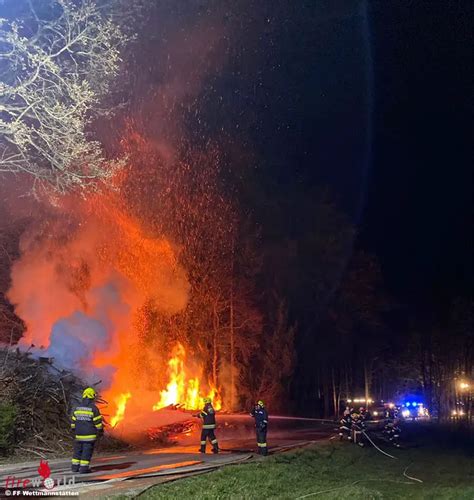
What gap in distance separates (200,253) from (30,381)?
21168 millimetres

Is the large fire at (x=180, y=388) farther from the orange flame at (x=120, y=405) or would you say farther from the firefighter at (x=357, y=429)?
the firefighter at (x=357, y=429)

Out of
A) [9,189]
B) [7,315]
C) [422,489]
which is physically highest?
[9,189]

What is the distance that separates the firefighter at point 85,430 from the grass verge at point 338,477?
1776 millimetres

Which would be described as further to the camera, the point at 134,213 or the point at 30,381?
the point at 134,213

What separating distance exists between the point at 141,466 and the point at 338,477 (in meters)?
5.55

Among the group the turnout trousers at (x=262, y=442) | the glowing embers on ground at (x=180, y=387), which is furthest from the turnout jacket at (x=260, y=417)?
the glowing embers on ground at (x=180, y=387)

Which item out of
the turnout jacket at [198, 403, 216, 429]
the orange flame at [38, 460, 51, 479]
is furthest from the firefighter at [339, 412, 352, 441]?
the orange flame at [38, 460, 51, 479]

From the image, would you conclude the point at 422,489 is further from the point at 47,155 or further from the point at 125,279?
the point at 125,279

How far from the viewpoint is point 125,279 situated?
27.8 m

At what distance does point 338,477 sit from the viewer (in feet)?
49.2

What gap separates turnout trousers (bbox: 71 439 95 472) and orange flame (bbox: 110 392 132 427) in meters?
9.16

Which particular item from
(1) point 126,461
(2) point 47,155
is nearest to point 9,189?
(2) point 47,155

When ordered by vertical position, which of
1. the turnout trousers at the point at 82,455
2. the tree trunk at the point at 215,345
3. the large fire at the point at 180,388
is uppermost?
the tree trunk at the point at 215,345

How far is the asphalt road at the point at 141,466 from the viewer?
981 cm
